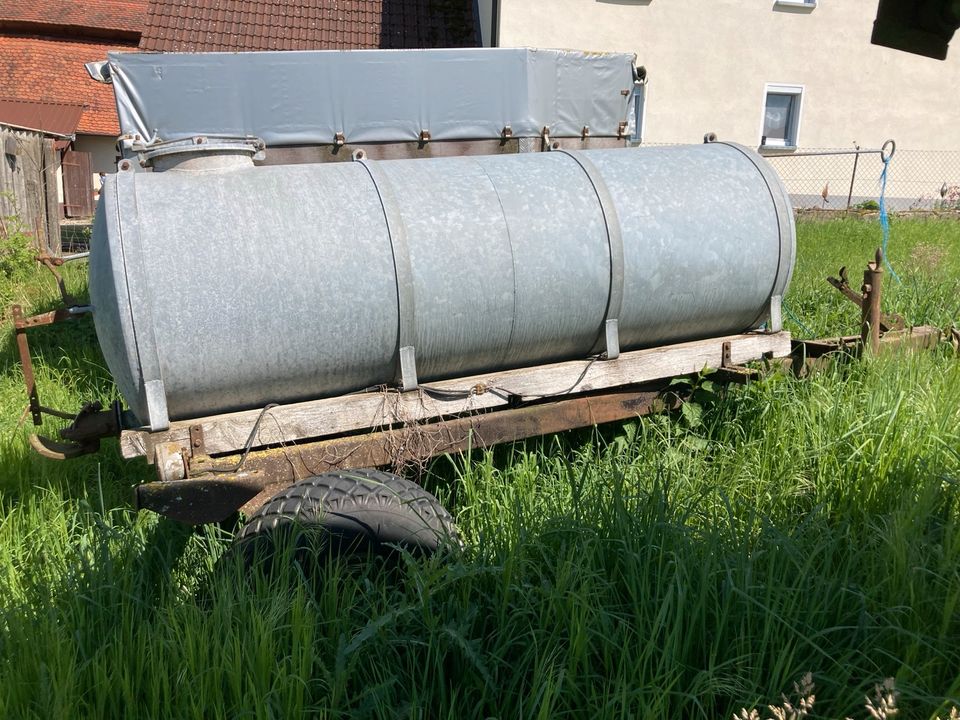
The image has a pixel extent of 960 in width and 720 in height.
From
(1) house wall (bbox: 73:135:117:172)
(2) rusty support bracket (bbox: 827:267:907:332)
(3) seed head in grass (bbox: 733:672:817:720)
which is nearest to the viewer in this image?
(3) seed head in grass (bbox: 733:672:817:720)

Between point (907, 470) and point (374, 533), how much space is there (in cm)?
216

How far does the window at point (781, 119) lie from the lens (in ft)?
56.5

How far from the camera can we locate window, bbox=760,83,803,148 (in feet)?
56.5

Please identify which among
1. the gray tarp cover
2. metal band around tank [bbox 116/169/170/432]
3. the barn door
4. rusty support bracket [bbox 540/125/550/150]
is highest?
the gray tarp cover

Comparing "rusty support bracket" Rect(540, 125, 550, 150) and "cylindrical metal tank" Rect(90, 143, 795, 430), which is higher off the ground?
"rusty support bracket" Rect(540, 125, 550, 150)

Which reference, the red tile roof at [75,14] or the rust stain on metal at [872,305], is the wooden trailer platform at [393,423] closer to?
the rust stain on metal at [872,305]

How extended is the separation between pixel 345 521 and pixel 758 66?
54.5 ft

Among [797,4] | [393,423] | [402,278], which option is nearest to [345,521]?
[393,423]

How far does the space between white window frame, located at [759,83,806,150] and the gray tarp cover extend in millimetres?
11717

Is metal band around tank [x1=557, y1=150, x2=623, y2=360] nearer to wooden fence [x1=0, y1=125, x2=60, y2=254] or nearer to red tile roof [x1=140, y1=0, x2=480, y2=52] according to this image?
wooden fence [x1=0, y1=125, x2=60, y2=254]

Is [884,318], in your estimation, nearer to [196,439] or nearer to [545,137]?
[545,137]

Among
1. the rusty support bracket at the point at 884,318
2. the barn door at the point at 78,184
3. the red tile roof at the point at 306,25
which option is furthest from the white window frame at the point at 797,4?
the barn door at the point at 78,184

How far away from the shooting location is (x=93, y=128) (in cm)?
2805

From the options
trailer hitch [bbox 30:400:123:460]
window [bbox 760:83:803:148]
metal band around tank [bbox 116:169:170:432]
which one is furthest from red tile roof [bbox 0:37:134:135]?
metal band around tank [bbox 116:169:170:432]
